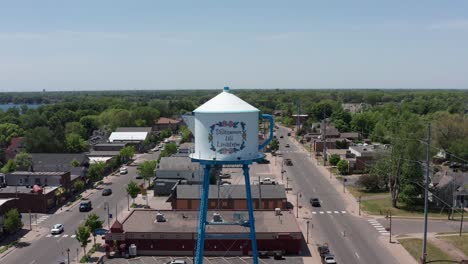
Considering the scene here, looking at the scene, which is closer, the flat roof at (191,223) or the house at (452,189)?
the flat roof at (191,223)

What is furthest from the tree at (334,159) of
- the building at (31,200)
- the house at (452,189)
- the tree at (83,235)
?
the tree at (83,235)

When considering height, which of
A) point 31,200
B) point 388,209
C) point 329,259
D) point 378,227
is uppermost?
point 31,200

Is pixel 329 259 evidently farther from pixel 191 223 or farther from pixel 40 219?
pixel 40 219

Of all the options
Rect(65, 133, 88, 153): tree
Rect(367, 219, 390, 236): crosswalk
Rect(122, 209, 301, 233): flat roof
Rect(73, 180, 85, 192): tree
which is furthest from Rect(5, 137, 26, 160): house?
Rect(367, 219, 390, 236): crosswalk

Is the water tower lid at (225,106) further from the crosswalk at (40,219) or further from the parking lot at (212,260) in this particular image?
the crosswalk at (40,219)

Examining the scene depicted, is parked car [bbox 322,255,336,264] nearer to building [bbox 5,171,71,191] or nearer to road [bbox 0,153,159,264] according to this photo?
road [bbox 0,153,159,264]

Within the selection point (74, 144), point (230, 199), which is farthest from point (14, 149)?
point (230, 199)
